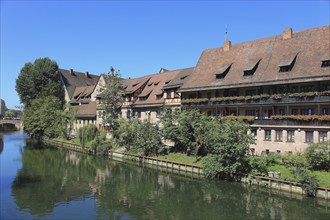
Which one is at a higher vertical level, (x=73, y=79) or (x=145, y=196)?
(x=73, y=79)

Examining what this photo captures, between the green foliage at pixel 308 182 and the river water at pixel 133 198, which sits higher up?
the green foliage at pixel 308 182

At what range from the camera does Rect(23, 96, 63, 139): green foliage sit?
7031cm

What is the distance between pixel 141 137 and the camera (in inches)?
1751

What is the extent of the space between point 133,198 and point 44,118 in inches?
2026

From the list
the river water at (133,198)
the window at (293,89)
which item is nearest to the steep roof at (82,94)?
the river water at (133,198)

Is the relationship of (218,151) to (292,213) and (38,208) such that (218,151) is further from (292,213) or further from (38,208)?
(38,208)

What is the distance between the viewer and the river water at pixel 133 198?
22547mm

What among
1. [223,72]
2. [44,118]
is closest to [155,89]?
[223,72]

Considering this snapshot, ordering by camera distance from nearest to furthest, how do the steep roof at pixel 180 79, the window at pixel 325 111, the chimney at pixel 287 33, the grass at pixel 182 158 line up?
the window at pixel 325 111 → the grass at pixel 182 158 → the chimney at pixel 287 33 → the steep roof at pixel 180 79

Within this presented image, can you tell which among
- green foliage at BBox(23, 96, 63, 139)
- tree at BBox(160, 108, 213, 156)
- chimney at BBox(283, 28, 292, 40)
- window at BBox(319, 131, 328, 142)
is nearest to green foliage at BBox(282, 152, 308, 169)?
window at BBox(319, 131, 328, 142)

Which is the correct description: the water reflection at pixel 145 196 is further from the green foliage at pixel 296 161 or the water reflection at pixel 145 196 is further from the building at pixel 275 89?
the building at pixel 275 89

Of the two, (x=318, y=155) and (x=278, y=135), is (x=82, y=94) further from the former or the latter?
(x=318, y=155)

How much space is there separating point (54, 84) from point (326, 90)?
229 ft

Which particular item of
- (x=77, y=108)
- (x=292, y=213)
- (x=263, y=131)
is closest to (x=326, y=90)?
(x=263, y=131)
